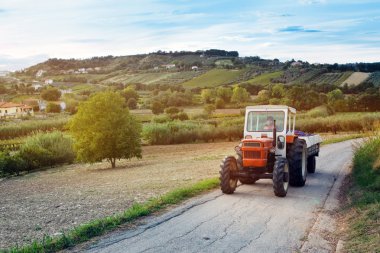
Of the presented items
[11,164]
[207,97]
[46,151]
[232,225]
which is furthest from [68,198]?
[207,97]

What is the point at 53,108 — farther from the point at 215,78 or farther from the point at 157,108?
the point at 215,78

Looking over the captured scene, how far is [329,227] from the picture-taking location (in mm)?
11000

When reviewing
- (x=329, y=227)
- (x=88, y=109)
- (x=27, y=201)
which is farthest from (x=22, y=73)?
(x=329, y=227)

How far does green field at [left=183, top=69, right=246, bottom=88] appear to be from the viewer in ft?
307

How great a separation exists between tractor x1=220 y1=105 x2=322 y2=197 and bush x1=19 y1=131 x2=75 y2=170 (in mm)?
21637

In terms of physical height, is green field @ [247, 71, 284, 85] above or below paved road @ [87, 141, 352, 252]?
above

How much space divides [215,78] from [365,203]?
8662cm

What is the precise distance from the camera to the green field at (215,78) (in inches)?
3685

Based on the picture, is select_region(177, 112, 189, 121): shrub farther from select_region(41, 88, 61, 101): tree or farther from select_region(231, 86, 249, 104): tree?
select_region(41, 88, 61, 101): tree

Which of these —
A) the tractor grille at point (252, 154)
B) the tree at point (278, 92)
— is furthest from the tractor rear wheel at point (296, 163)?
the tree at point (278, 92)

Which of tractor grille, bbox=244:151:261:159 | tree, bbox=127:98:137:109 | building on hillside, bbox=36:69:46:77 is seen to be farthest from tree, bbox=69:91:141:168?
building on hillside, bbox=36:69:46:77

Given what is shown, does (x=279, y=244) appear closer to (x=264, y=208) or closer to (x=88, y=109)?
(x=264, y=208)

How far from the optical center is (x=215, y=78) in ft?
322

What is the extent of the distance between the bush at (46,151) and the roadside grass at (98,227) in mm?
21873
